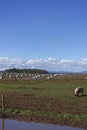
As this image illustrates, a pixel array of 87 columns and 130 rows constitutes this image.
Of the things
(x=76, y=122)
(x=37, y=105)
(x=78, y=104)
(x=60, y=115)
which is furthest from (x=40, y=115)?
(x=78, y=104)

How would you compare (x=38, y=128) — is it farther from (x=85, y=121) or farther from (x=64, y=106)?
(x=64, y=106)

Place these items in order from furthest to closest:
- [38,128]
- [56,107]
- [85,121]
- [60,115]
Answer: [56,107], [60,115], [85,121], [38,128]

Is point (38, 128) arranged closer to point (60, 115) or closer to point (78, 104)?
point (60, 115)

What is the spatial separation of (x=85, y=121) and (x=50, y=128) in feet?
9.07

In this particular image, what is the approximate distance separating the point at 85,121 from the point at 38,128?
344 centimetres

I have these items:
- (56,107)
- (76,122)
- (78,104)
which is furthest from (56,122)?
(78,104)

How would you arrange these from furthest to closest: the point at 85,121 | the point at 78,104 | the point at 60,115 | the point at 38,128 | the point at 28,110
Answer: the point at 78,104 → the point at 28,110 → the point at 60,115 → the point at 85,121 → the point at 38,128

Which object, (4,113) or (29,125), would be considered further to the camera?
(4,113)

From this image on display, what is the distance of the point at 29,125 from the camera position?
2438 centimetres

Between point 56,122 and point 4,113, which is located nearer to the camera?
point 56,122

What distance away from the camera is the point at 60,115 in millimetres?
26547

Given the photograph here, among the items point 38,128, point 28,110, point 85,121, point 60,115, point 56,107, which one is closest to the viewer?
point 38,128

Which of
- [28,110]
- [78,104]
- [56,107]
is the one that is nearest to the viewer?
[28,110]

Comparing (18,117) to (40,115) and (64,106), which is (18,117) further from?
(64,106)
